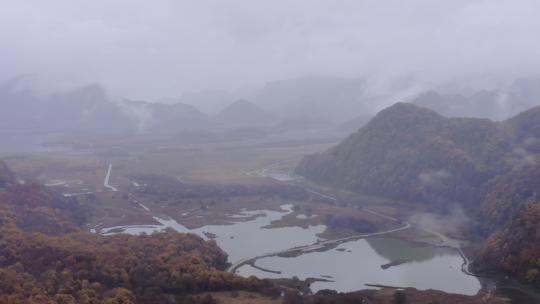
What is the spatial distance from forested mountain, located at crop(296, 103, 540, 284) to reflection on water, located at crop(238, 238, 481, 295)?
132 inches

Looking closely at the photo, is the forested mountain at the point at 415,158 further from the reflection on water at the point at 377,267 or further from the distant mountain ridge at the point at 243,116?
the distant mountain ridge at the point at 243,116

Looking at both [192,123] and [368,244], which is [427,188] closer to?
[368,244]

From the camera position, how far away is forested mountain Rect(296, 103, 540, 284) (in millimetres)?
54750

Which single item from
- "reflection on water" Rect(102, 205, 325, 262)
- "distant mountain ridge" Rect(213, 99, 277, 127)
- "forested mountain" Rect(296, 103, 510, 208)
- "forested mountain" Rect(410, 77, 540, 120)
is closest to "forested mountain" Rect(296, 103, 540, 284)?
"forested mountain" Rect(296, 103, 510, 208)

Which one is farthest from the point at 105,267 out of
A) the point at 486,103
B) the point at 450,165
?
the point at 486,103

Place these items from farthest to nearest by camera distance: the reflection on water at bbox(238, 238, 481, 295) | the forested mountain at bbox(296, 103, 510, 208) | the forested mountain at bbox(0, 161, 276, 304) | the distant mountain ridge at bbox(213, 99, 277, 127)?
the distant mountain ridge at bbox(213, 99, 277, 127), the forested mountain at bbox(296, 103, 510, 208), the reflection on water at bbox(238, 238, 481, 295), the forested mountain at bbox(0, 161, 276, 304)

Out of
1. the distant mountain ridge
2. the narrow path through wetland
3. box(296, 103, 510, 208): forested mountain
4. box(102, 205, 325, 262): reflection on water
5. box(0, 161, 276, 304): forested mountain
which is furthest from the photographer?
the distant mountain ridge

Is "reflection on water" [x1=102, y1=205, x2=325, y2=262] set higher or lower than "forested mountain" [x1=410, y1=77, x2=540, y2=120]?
lower

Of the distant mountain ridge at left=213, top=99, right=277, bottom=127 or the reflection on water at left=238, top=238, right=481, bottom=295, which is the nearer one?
the reflection on water at left=238, top=238, right=481, bottom=295

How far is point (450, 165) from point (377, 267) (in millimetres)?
25488

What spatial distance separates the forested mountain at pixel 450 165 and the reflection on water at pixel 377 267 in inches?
132

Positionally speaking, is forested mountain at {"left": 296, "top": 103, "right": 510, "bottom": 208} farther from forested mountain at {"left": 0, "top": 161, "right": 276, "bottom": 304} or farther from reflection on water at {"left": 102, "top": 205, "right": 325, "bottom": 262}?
forested mountain at {"left": 0, "top": 161, "right": 276, "bottom": 304}

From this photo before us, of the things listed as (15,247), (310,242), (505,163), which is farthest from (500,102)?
(15,247)

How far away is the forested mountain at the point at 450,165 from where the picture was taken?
180ft
